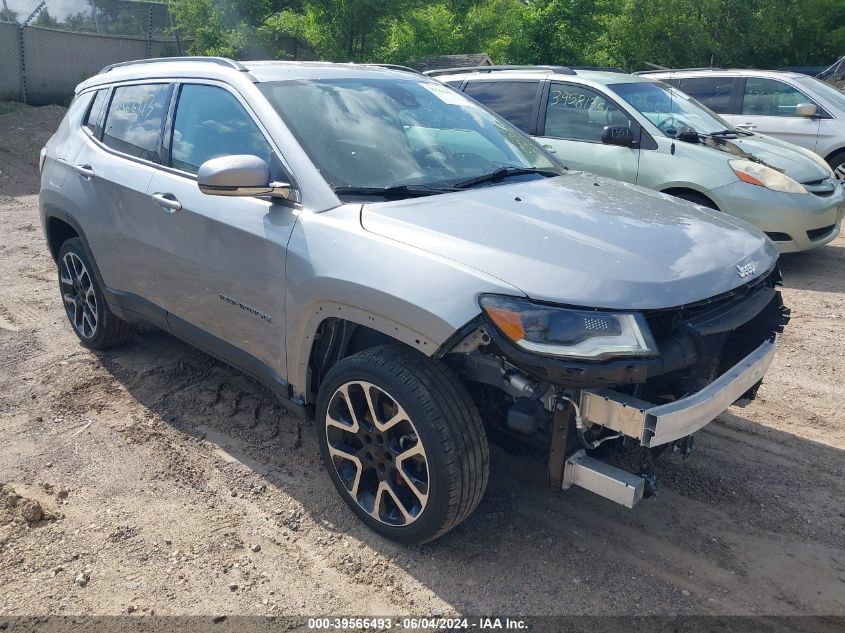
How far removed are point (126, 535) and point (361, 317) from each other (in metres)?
1.43

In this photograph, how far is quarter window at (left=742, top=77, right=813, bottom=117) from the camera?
9688 millimetres

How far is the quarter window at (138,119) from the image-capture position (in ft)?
13.9

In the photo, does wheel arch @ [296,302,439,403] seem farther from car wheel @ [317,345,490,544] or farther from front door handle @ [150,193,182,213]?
front door handle @ [150,193,182,213]

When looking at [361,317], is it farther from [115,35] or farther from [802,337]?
[115,35]

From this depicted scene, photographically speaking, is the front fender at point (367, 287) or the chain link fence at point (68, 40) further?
the chain link fence at point (68, 40)

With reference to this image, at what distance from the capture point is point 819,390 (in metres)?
4.65

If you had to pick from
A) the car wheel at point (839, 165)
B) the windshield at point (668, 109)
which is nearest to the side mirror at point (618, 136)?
the windshield at point (668, 109)

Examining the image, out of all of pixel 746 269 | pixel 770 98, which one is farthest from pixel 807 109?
pixel 746 269

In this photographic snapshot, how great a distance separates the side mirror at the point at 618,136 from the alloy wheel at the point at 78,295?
4638mm

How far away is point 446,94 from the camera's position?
436 cm

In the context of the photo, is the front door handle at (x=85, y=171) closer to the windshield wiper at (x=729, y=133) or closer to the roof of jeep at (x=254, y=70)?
the roof of jeep at (x=254, y=70)

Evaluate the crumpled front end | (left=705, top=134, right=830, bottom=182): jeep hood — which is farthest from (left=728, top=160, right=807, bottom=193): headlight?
the crumpled front end

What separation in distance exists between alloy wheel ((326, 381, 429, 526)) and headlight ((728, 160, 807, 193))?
16.9 feet

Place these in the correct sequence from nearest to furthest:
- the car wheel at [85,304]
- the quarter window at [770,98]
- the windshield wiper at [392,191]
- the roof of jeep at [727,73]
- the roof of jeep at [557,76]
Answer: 1. the windshield wiper at [392,191]
2. the car wheel at [85,304]
3. the roof of jeep at [557,76]
4. the quarter window at [770,98]
5. the roof of jeep at [727,73]
